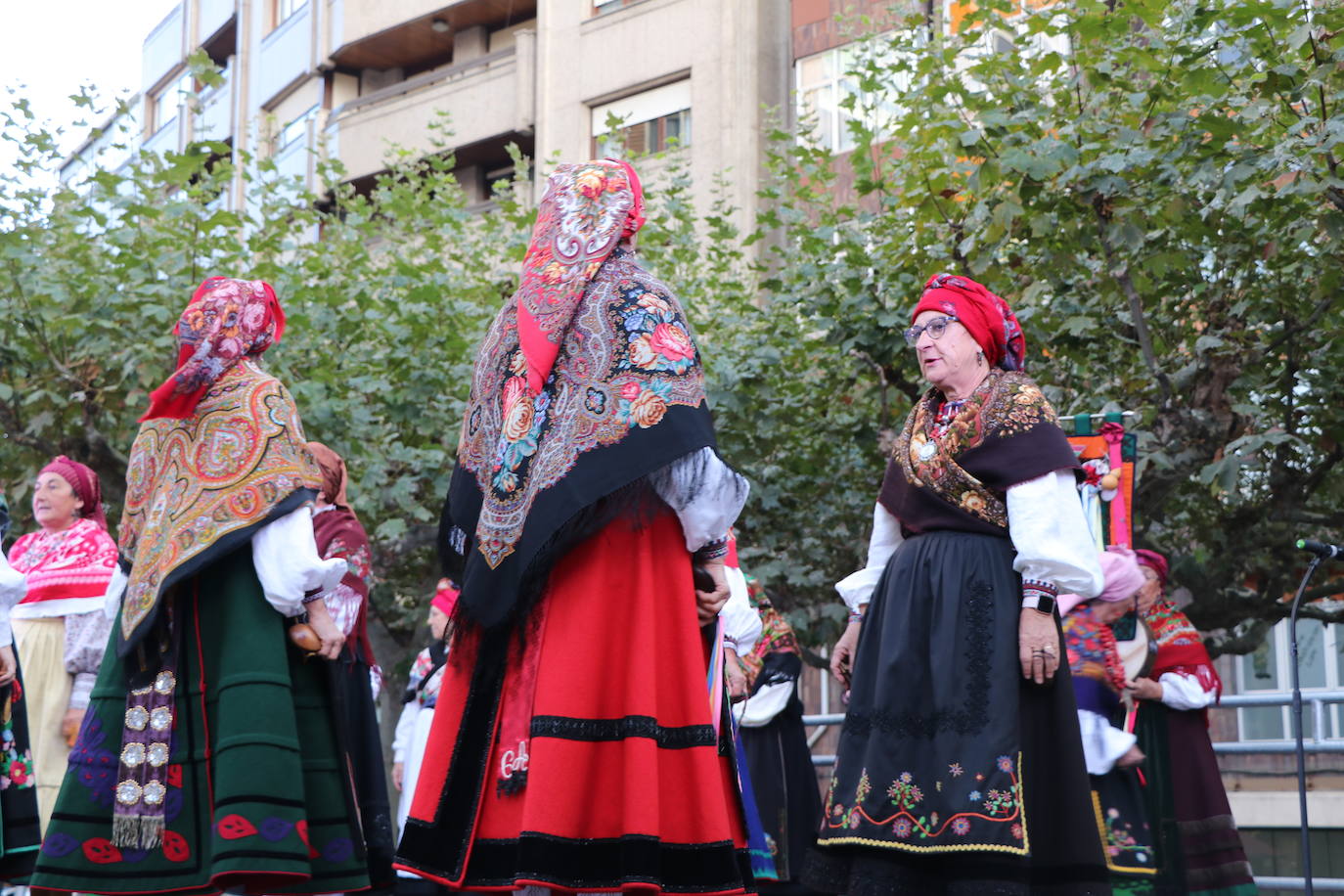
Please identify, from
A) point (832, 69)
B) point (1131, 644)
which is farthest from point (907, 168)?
point (832, 69)

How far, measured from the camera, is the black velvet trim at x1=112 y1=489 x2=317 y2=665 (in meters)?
5.00

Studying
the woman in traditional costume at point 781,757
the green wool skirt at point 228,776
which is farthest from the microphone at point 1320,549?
the green wool skirt at point 228,776

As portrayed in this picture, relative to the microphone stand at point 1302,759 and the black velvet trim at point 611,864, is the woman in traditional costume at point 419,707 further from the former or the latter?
the black velvet trim at point 611,864

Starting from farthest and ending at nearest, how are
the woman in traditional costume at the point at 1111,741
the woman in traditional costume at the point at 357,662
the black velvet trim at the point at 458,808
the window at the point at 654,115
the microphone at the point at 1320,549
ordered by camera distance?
the window at the point at 654,115 → the woman in traditional costume at the point at 1111,741 → the woman in traditional costume at the point at 357,662 → the microphone at the point at 1320,549 → the black velvet trim at the point at 458,808

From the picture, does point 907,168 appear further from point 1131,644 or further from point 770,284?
point 1131,644

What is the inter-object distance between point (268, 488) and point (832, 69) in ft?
61.7

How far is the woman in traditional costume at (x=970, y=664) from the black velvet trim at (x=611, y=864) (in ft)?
2.59

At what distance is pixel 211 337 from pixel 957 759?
2654mm

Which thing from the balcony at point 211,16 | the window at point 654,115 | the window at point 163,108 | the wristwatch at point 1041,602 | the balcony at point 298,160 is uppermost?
the balcony at point 211,16

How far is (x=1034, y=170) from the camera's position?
8.25m

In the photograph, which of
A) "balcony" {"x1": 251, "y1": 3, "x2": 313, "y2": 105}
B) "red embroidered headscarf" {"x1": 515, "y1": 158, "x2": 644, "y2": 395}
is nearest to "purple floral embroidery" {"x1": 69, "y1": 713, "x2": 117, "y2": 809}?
"red embroidered headscarf" {"x1": 515, "y1": 158, "x2": 644, "y2": 395}

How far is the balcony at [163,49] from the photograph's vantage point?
34.5 metres

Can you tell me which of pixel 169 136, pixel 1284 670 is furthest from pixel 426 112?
pixel 1284 670

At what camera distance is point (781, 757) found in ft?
29.6
